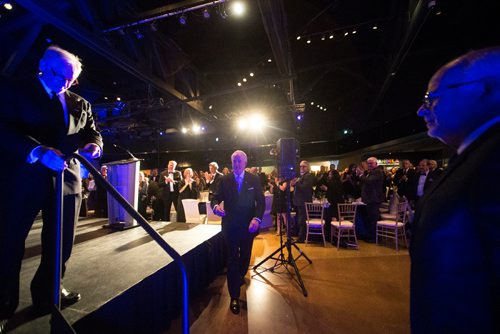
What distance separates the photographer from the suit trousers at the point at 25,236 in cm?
124

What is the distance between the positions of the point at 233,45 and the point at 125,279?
4.48 meters

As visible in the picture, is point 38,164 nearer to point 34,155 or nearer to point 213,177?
point 34,155

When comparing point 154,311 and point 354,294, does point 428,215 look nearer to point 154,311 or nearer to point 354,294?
point 154,311

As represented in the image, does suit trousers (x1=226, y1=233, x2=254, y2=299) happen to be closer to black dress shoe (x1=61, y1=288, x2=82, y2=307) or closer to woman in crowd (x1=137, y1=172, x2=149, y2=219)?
black dress shoe (x1=61, y1=288, x2=82, y2=307)

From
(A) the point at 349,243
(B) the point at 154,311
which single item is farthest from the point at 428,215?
(A) the point at 349,243

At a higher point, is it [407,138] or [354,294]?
[407,138]

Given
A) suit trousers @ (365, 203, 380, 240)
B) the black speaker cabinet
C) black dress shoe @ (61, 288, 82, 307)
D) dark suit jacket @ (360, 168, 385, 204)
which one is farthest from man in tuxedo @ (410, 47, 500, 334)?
suit trousers @ (365, 203, 380, 240)

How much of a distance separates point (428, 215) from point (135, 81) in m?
6.92

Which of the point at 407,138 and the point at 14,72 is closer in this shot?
the point at 14,72

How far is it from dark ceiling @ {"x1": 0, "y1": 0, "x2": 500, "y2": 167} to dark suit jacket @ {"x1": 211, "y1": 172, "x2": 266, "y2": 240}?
90.1 inches

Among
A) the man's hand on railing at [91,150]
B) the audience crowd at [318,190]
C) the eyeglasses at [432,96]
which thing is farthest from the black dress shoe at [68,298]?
the audience crowd at [318,190]

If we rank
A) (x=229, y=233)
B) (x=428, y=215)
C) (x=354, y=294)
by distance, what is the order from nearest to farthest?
1. (x=428, y=215)
2. (x=229, y=233)
3. (x=354, y=294)

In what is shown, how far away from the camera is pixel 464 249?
2.15 feet

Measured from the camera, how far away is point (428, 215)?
76 centimetres
